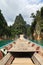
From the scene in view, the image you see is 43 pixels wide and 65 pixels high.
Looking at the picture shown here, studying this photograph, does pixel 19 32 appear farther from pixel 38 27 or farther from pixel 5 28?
pixel 38 27

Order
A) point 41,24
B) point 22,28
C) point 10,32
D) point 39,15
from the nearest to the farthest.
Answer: point 41,24
point 39,15
point 10,32
point 22,28

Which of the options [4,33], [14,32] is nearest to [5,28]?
[4,33]

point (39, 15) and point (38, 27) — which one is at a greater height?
point (39, 15)

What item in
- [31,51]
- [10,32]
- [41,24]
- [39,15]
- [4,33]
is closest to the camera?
[31,51]

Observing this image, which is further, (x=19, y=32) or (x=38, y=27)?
(x=19, y=32)

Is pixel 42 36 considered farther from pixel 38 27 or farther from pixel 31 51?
pixel 31 51

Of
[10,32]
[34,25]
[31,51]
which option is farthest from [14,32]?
[31,51]

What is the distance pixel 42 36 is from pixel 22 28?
945 inches

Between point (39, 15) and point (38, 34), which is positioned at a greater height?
point (39, 15)

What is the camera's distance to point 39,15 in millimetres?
67750

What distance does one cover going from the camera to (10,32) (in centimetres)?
8150

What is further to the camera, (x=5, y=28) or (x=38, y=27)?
(x=5, y=28)

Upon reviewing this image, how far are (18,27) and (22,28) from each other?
3188 mm

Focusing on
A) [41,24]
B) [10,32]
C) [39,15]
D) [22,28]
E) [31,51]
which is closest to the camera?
[31,51]
